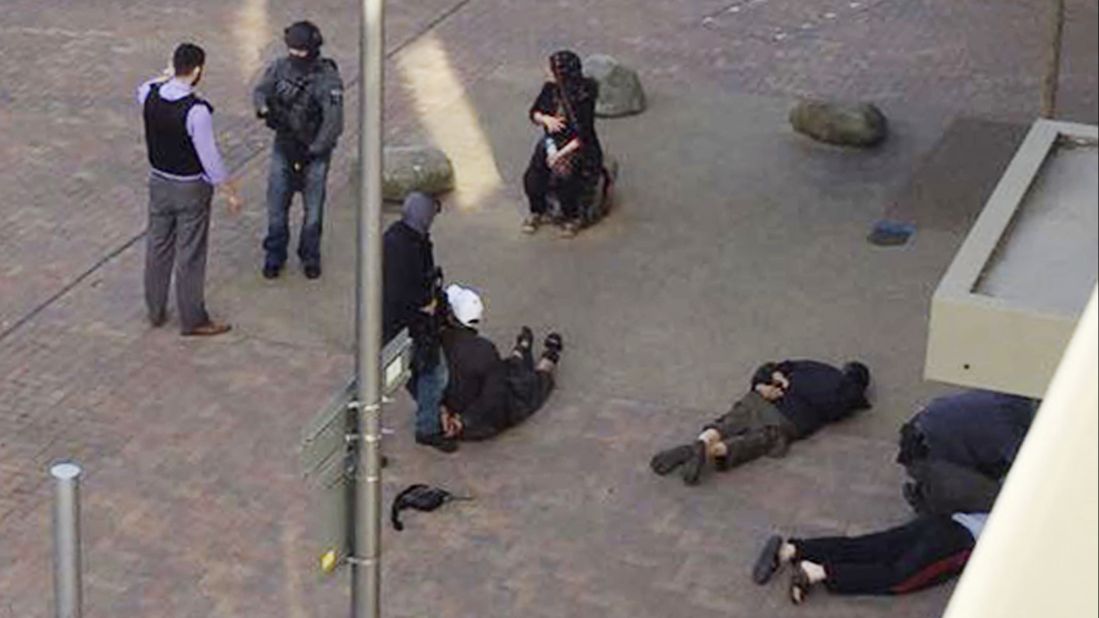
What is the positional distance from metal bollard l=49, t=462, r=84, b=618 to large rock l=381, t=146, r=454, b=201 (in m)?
6.39

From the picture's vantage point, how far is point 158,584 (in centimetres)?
969

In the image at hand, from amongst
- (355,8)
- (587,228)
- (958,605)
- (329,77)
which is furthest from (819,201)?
(958,605)

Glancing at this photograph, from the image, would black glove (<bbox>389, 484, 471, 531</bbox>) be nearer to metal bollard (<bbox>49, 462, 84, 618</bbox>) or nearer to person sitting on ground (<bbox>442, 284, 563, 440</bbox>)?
person sitting on ground (<bbox>442, 284, 563, 440</bbox>)

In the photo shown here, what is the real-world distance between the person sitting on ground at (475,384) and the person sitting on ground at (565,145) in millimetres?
2315

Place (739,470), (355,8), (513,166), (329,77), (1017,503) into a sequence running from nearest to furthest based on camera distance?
1. (1017,503)
2. (739,470)
3. (329,77)
4. (513,166)
5. (355,8)

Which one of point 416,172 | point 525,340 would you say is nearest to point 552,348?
point 525,340

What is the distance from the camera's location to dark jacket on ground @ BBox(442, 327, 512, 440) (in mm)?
10719

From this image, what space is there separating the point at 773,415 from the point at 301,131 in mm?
3286

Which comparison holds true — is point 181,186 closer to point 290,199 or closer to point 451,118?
point 290,199

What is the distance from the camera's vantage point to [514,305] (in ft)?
41.6

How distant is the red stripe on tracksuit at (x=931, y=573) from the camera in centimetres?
A: 957

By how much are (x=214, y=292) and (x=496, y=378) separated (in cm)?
255

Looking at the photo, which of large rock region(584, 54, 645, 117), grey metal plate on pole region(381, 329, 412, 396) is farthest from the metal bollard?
large rock region(584, 54, 645, 117)

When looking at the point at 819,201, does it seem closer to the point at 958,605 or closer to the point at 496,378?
the point at 496,378
